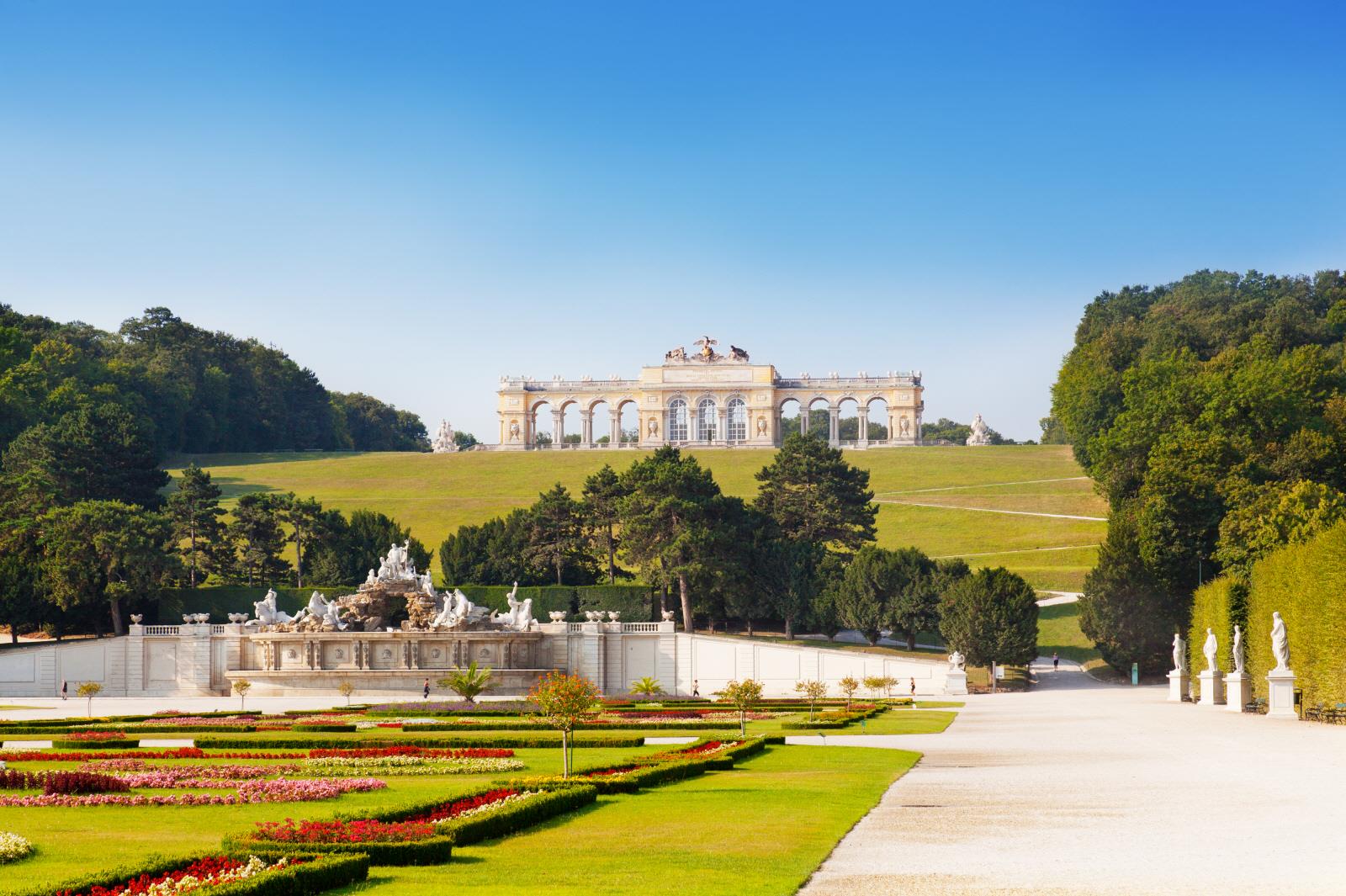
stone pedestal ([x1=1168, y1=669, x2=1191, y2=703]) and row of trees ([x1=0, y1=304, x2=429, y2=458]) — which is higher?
row of trees ([x1=0, y1=304, x2=429, y2=458])

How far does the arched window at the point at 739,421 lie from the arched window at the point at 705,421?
162 centimetres

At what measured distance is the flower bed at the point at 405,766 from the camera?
21594 mm

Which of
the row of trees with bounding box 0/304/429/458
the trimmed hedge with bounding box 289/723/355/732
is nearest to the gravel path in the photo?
the trimmed hedge with bounding box 289/723/355/732

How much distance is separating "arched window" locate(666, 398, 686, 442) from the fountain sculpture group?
8162 centimetres

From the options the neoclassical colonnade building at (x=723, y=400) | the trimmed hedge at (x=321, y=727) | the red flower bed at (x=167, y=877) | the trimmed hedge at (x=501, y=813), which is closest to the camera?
the red flower bed at (x=167, y=877)

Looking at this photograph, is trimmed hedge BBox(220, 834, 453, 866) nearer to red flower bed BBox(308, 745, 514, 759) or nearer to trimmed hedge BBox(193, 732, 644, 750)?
red flower bed BBox(308, 745, 514, 759)

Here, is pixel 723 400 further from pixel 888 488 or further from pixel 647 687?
pixel 647 687

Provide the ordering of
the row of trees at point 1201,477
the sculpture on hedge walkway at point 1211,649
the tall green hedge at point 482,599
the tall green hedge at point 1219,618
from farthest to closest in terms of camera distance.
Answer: the tall green hedge at point 482,599, the row of trees at point 1201,477, the tall green hedge at point 1219,618, the sculpture on hedge walkway at point 1211,649

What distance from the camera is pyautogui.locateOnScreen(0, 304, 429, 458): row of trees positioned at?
91.5 metres

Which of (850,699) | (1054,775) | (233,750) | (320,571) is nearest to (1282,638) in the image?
(850,699)

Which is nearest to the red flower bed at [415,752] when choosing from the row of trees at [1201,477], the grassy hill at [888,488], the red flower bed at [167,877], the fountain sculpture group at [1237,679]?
the red flower bed at [167,877]

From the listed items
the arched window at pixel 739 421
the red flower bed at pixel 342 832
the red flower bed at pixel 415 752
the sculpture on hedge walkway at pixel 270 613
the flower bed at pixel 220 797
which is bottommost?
the red flower bed at pixel 415 752

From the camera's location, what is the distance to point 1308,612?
35125mm

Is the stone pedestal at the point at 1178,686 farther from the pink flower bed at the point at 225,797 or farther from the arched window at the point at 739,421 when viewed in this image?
the arched window at the point at 739,421
